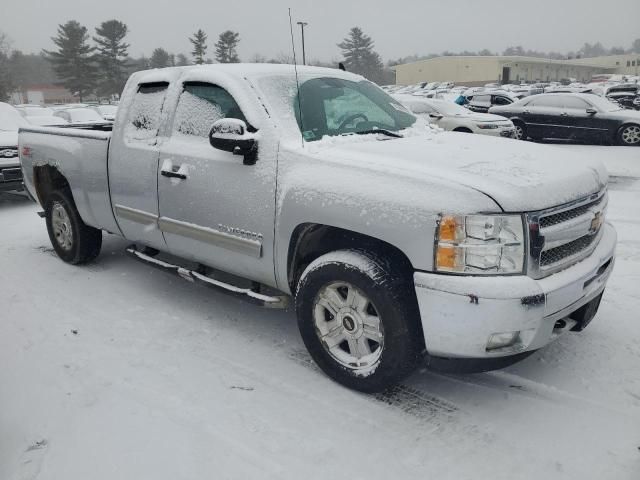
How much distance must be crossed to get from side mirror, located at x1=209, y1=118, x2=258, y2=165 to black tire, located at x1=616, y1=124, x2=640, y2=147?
13.3 meters

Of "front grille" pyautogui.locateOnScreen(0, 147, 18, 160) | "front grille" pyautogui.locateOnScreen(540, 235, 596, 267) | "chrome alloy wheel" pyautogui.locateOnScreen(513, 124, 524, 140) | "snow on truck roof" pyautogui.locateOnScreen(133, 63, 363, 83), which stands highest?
"snow on truck roof" pyautogui.locateOnScreen(133, 63, 363, 83)

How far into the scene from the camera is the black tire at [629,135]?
44.8ft

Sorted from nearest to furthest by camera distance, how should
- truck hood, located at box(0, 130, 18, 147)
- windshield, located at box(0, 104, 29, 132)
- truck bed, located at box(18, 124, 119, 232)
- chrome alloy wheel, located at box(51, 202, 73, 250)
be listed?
1. truck bed, located at box(18, 124, 119, 232)
2. chrome alloy wheel, located at box(51, 202, 73, 250)
3. truck hood, located at box(0, 130, 18, 147)
4. windshield, located at box(0, 104, 29, 132)

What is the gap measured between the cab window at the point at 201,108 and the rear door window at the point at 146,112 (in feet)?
0.81

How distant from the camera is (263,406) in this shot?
305cm

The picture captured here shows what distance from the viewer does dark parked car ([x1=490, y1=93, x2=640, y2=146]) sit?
45.5 ft

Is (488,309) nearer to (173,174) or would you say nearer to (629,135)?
(173,174)

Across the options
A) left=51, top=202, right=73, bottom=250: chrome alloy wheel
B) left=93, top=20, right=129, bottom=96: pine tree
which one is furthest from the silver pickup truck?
left=93, top=20, right=129, bottom=96: pine tree

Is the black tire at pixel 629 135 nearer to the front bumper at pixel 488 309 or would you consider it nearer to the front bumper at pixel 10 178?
the front bumper at pixel 488 309

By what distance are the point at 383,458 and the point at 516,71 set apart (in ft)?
298

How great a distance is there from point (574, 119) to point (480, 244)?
13.5m

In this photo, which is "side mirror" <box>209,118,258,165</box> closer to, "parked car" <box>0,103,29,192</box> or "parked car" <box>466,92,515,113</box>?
"parked car" <box>0,103,29,192</box>

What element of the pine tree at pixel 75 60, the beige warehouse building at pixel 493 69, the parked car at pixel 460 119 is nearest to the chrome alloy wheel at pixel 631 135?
the parked car at pixel 460 119

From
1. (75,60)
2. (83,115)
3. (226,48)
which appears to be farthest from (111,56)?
(83,115)
